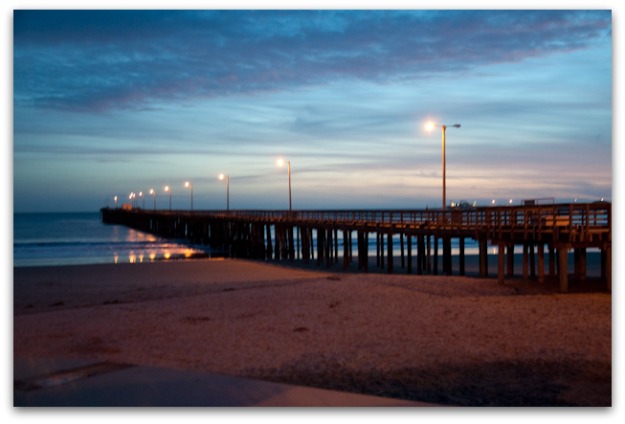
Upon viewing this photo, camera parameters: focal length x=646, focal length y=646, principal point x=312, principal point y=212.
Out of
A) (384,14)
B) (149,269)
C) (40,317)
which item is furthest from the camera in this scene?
(149,269)

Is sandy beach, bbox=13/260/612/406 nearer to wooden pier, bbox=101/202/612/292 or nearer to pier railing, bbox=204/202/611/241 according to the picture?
wooden pier, bbox=101/202/612/292

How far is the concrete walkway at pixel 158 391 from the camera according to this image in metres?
7.75

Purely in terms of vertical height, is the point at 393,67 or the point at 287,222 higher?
the point at 393,67

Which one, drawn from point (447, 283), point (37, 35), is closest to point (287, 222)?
point (447, 283)

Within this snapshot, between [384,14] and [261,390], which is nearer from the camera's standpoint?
[261,390]

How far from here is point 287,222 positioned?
3719cm

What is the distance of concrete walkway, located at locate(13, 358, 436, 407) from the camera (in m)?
7.75

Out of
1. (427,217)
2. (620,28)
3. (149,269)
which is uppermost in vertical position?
(620,28)

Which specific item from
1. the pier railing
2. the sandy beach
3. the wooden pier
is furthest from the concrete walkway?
the pier railing

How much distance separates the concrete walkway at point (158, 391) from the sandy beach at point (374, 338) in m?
0.38

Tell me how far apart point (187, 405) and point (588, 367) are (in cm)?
558

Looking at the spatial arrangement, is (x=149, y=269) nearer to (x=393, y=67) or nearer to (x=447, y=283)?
(x=447, y=283)

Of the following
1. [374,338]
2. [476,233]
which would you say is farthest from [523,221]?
[374,338]

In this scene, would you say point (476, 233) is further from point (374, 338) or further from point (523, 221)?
point (374, 338)
